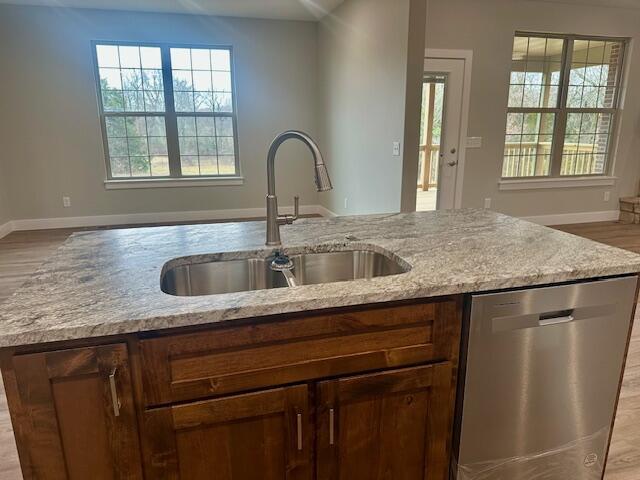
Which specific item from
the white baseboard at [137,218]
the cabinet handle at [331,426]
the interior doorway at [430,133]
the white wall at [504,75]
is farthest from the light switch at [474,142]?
the cabinet handle at [331,426]

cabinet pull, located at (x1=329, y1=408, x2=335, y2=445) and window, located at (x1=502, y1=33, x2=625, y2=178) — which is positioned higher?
window, located at (x1=502, y1=33, x2=625, y2=178)

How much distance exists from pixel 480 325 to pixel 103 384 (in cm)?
98

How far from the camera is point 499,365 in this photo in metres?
1.27

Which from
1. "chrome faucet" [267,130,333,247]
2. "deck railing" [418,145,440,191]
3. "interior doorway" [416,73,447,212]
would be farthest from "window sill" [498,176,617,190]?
"chrome faucet" [267,130,333,247]

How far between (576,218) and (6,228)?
744 cm

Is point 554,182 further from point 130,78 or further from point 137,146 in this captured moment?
point 130,78

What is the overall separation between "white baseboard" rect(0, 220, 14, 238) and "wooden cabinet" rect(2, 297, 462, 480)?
535 cm

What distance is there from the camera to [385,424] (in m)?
1.23

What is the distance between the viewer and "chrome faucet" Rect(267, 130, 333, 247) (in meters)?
1.34

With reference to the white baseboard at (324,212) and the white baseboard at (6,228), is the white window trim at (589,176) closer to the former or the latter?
the white baseboard at (324,212)

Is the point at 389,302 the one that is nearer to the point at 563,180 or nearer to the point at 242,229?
the point at 242,229

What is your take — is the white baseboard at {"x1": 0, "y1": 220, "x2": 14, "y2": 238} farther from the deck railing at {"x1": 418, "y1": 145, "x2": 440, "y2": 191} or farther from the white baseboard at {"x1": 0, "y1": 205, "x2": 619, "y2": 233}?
the deck railing at {"x1": 418, "y1": 145, "x2": 440, "y2": 191}

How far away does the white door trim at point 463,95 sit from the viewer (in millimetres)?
4749

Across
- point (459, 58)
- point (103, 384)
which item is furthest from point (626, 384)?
point (459, 58)
